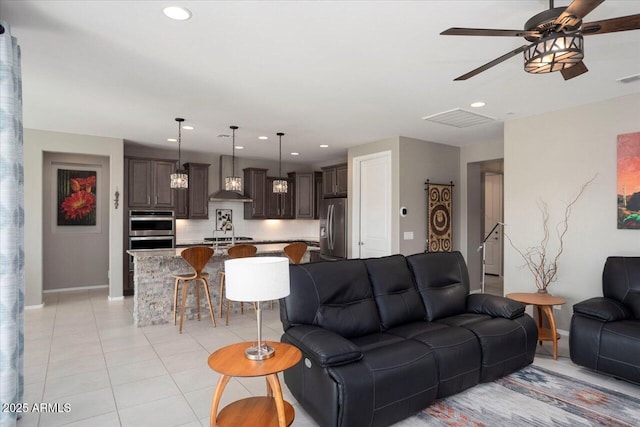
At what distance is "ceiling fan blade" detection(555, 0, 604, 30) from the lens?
67.6 inches

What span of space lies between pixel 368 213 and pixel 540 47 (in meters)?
4.65

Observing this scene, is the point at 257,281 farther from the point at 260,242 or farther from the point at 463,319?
the point at 260,242

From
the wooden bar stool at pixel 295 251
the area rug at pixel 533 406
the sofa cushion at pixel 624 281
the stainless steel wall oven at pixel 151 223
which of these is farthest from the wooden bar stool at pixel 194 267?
the sofa cushion at pixel 624 281

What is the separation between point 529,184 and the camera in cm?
480

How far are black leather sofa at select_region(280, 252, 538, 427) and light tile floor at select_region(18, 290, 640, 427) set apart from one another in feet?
1.65

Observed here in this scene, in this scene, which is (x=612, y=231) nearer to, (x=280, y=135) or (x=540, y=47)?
(x=540, y=47)

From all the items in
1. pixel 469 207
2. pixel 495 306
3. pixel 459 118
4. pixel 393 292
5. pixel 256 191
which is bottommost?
pixel 495 306

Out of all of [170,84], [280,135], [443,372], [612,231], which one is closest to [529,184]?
[612,231]

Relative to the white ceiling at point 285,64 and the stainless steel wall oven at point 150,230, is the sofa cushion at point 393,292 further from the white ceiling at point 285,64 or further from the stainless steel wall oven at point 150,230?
the stainless steel wall oven at point 150,230

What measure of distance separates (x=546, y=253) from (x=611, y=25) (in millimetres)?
3361

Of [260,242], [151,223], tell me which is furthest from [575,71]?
[151,223]

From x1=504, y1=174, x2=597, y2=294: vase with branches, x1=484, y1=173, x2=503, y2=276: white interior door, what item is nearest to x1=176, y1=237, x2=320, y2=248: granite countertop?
x1=484, y1=173, x2=503, y2=276: white interior door

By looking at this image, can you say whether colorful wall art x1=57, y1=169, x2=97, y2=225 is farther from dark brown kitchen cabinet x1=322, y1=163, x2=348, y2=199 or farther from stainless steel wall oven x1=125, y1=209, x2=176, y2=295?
dark brown kitchen cabinet x1=322, y1=163, x2=348, y2=199

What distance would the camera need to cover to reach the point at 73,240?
680 centimetres
